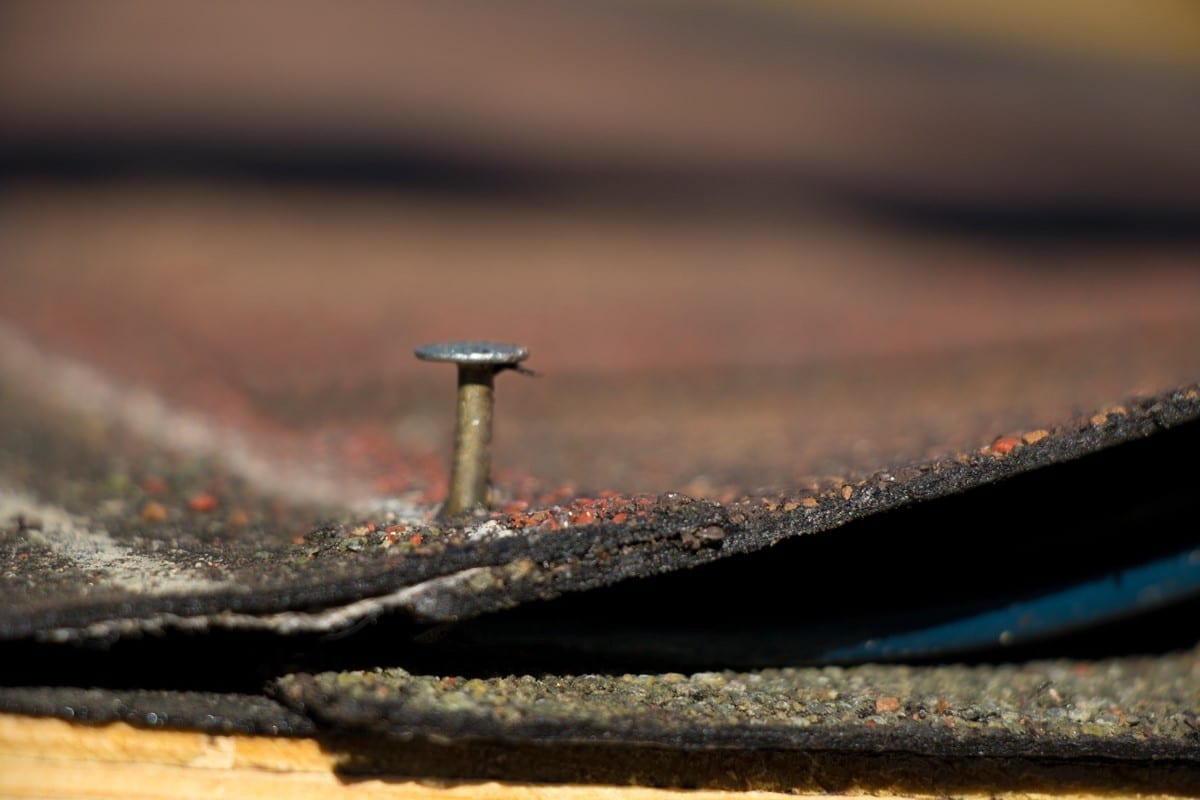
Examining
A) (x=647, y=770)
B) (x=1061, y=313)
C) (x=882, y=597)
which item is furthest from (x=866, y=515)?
(x=1061, y=313)

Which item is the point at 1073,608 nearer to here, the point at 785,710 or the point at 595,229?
the point at 785,710

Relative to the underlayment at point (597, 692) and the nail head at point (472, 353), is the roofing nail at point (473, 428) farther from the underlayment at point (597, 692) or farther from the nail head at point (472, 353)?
the underlayment at point (597, 692)

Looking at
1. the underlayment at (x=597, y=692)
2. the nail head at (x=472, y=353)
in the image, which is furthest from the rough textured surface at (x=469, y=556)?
the nail head at (x=472, y=353)

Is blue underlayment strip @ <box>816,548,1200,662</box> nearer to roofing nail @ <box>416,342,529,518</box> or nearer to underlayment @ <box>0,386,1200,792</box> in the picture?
underlayment @ <box>0,386,1200,792</box>

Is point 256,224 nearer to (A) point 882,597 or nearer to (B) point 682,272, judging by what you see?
(B) point 682,272

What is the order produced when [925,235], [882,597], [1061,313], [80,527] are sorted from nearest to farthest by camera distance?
[882,597] < [80,527] < [1061,313] < [925,235]

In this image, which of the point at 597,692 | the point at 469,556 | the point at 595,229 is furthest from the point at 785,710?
the point at 595,229

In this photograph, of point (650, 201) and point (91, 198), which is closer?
point (91, 198)
